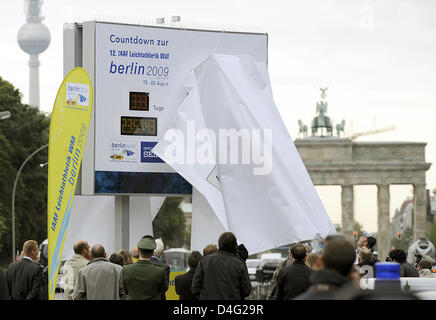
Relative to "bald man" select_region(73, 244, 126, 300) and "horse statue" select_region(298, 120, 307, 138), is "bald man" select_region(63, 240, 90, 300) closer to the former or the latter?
"bald man" select_region(73, 244, 126, 300)

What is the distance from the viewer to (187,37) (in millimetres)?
14891

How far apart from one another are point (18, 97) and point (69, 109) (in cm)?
4935

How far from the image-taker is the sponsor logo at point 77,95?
12414 millimetres

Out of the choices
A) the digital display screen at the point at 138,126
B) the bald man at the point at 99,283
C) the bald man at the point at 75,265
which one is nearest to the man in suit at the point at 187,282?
the bald man at the point at 75,265

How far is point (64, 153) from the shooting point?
12.1 metres

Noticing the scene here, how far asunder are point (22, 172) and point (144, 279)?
50.9 m

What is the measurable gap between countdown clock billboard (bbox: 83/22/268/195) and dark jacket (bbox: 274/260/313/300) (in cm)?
437

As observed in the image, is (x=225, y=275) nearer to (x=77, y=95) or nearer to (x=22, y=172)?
(x=77, y=95)

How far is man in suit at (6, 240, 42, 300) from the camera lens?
1209 cm

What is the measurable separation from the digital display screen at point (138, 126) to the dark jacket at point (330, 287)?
913 centimetres

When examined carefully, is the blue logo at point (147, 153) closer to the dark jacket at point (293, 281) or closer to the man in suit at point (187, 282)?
the man in suit at point (187, 282)
